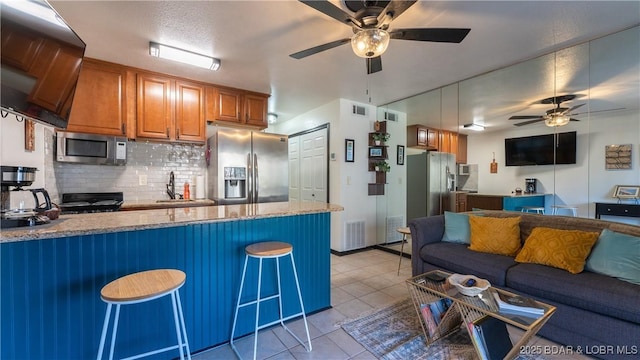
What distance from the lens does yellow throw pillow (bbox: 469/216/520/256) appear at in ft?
8.04

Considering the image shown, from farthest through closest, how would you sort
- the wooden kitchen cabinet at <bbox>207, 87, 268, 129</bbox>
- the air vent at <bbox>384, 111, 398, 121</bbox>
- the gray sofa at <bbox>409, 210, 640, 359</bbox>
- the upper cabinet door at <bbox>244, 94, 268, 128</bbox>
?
the air vent at <bbox>384, 111, 398, 121</bbox> < the upper cabinet door at <bbox>244, 94, 268, 128</bbox> < the wooden kitchen cabinet at <bbox>207, 87, 268, 129</bbox> < the gray sofa at <bbox>409, 210, 640, 359</bbox>

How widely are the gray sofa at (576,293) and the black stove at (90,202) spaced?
3.45 m

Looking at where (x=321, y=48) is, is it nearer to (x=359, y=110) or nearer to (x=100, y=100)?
(x=359, y=110)

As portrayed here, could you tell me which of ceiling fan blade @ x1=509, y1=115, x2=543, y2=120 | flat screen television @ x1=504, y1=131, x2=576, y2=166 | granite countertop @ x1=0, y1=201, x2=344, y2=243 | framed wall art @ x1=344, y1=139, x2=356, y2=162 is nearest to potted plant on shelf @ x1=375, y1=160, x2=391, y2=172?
framed wall art @ x1=344, y1=139, x2=356, y2=162

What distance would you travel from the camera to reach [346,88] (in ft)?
11.6

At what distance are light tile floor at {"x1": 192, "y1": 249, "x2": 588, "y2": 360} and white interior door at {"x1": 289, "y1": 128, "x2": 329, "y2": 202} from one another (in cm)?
134

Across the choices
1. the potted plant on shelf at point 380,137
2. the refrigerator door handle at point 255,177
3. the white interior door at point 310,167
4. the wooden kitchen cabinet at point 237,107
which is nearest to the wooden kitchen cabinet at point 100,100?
the wooden kitchen cabinet at point 237,107

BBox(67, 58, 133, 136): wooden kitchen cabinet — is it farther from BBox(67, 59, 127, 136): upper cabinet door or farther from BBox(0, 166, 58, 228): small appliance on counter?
BBox(0, 166, 58, 228): small appliance on counter

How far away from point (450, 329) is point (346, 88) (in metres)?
2.89

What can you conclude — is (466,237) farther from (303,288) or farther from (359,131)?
(359,131)

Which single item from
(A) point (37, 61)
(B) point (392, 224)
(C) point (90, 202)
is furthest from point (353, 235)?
(A) point (37, 61)

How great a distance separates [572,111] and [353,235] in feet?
9.66

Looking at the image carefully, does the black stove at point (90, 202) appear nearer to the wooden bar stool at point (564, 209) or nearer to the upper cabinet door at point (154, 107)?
the upper cabinet door at point (154, 107)

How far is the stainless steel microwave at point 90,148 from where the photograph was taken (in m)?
2.69
